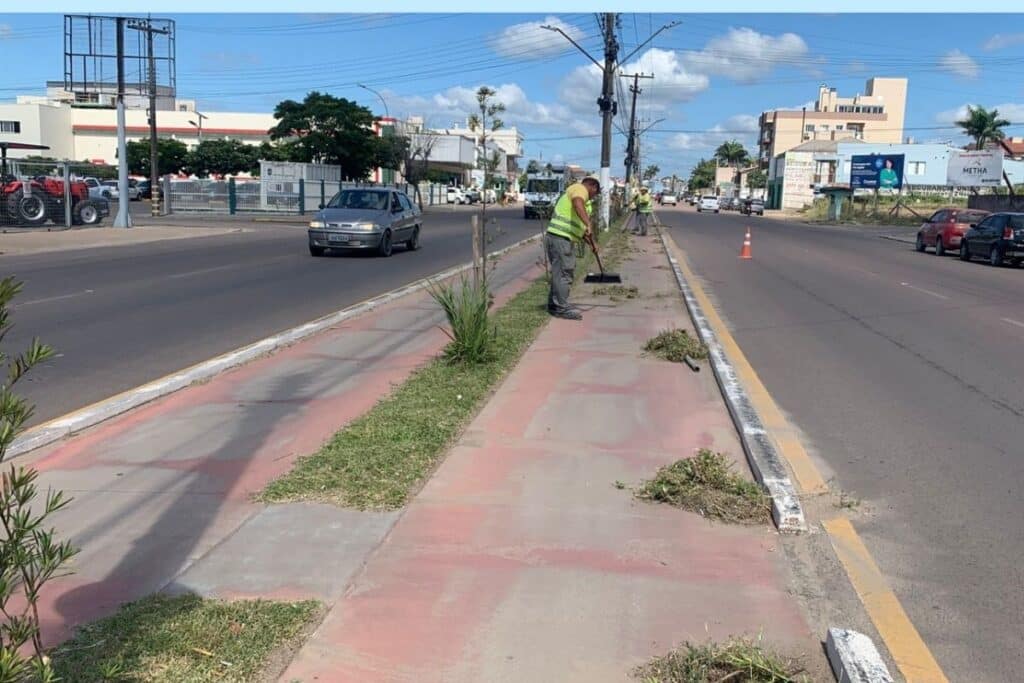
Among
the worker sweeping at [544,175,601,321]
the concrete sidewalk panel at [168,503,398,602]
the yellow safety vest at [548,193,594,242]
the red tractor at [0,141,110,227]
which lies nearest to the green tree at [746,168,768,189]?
the red tractor at [0,141,110,227]

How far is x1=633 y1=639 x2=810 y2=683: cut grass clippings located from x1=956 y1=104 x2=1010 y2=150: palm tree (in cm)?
8514

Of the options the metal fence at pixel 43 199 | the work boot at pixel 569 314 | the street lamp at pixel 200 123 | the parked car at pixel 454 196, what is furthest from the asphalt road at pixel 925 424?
the street lamp at pixel 200 123

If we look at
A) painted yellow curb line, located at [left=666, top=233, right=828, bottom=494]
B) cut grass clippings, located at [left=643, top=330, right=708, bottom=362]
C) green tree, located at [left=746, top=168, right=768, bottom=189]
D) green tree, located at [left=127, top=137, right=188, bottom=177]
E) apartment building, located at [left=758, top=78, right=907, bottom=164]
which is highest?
apartment building, located at [left=758, top=78, right=907, bottom=164]

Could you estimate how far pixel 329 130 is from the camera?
62.2 m

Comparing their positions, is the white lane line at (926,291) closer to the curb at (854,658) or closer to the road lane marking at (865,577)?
the road lane marking at (865,577)

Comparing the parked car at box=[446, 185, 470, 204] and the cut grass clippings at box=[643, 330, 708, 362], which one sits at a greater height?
the parked car at box=[446, 185, 470, 204]

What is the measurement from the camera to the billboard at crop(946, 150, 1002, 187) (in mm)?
55531

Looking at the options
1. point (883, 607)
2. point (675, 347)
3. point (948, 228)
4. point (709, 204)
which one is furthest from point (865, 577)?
point (709, 204)

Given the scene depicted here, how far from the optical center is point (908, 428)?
7.02 m

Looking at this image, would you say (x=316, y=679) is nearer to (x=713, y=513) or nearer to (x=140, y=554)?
(x=140, y=554)

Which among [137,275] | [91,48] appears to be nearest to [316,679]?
[137,275]

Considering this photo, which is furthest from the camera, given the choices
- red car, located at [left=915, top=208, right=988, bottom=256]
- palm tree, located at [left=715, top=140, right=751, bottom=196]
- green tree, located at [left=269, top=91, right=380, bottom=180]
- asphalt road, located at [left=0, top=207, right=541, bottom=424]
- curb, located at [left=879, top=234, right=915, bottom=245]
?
palm tree, located at [left=715, top=140, right=751, bottom=196]

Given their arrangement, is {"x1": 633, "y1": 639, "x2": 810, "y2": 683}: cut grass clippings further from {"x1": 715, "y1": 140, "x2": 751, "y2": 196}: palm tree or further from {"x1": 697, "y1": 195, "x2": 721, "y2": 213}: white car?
{"x1": 715, "y1": 140, "x2": 751, "y2": 196}: palm tree

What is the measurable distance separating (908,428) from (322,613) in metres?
5.14
